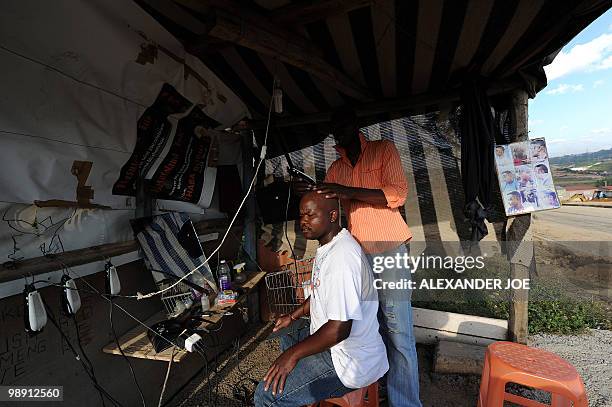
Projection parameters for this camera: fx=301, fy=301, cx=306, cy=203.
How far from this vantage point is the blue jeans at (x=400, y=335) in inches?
85.7

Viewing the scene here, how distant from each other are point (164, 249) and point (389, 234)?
72.5 inches

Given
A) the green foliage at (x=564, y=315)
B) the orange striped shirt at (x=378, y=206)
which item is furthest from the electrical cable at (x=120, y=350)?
the green foliage at (x=564, y=315)

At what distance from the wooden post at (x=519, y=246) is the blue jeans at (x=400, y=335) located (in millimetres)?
1540

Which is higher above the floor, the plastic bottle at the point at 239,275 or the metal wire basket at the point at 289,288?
the plastic bottle at the point at 239,275

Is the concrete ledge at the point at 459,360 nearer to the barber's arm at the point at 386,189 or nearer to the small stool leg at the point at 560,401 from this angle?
the small stool leg at the point at 560,401

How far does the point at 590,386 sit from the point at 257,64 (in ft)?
13.9

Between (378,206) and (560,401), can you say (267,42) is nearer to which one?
(378,206)

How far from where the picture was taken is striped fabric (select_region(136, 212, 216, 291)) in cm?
246

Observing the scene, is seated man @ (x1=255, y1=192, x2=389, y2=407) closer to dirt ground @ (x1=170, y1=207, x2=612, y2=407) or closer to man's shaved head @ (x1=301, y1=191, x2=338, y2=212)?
man's shaved head @ (x1=301, y1=191, x2=338, y2=212)

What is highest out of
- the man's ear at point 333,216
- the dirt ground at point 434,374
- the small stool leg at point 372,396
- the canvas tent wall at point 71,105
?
the canvas tent wall at point 71,105

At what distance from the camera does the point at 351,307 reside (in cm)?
151

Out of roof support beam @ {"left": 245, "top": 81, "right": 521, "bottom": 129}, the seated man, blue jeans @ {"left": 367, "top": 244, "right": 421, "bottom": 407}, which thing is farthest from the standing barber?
roof support beam @ {"left": 245, "top": 81, "right": 521, "bottom": 129}

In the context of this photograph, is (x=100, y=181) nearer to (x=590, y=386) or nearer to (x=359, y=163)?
(x=359, y=163)

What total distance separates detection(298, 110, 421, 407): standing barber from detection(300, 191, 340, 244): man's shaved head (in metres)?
0.31
